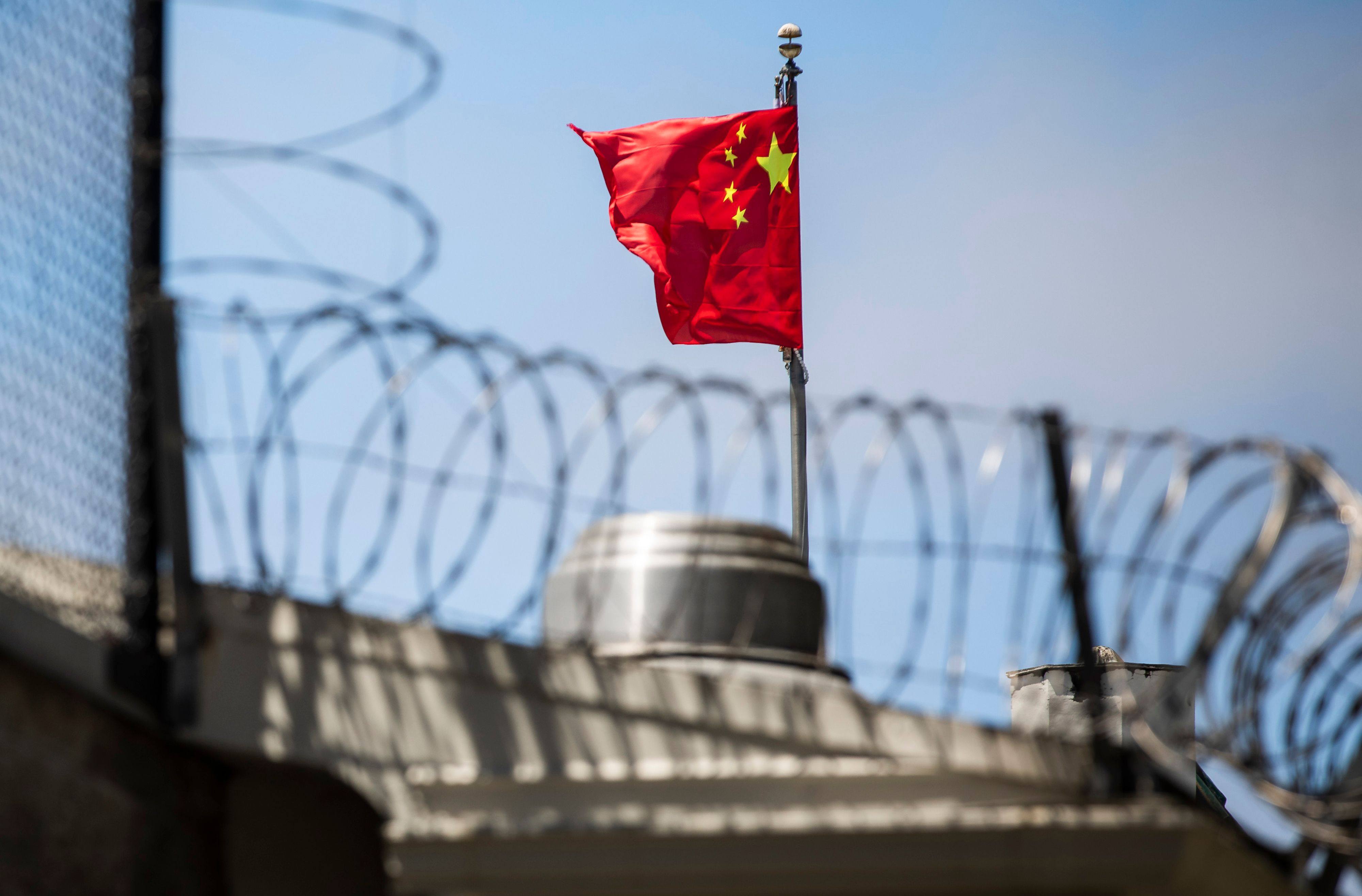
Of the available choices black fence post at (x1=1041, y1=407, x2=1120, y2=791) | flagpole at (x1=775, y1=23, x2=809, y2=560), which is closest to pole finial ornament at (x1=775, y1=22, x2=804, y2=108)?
flagpole at (x1=775, y1=23, x2=809, y2=560)

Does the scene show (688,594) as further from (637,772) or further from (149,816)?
(149,816)

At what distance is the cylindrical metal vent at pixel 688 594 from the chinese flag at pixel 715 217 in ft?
15.3

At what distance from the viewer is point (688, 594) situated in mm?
6605

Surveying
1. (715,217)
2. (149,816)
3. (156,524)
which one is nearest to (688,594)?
(156,524)

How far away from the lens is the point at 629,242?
11805mm

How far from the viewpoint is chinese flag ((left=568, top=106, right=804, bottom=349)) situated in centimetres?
1151

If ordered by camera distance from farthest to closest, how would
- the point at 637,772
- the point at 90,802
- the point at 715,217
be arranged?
the point at 715,217 < the point at 637,772 < the point at 90,802

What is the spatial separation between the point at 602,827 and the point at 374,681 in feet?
3.50

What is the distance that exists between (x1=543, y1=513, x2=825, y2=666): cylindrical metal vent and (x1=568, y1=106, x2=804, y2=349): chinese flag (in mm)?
4651

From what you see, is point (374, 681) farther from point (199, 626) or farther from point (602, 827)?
point (602, 827)

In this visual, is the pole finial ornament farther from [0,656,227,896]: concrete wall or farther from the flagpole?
[0,656,227,896]: concrete wall

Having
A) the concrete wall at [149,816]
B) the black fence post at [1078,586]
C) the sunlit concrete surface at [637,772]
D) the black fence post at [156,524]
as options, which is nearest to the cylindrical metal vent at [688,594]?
the sunlit concrete surface at [637,772]

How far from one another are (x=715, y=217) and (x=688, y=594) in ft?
18.6

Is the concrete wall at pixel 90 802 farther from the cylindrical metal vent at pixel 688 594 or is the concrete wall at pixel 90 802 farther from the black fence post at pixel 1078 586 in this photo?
the black fence post at pixel 1078 586
